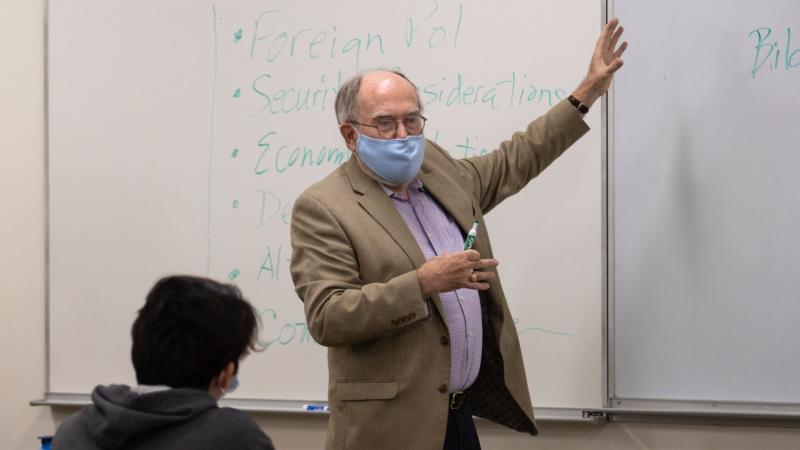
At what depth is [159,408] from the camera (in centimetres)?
155

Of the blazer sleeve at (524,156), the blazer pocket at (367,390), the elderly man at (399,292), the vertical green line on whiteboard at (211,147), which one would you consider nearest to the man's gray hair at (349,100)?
the elderly man at (399,292)

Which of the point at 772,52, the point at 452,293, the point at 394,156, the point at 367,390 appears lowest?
the point at 367,390

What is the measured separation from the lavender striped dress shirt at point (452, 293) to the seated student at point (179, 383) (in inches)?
27.2

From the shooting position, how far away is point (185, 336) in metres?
1.60

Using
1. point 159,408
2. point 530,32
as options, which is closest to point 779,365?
point 530,32

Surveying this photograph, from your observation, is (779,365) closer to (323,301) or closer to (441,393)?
(441,393)

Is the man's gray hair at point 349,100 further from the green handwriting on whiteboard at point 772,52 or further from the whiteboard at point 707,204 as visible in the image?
the green handwriting on whiteboard at point 772,52

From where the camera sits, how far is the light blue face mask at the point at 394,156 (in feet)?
7.45

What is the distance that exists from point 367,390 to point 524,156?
2.41ft

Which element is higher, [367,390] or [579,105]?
[579,105]

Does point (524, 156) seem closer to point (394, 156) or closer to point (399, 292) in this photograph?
point (394, 156)

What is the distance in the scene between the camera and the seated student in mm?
1543

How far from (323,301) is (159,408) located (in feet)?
2.14

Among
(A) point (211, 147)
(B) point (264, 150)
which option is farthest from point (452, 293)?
(A) point (211, 147)
